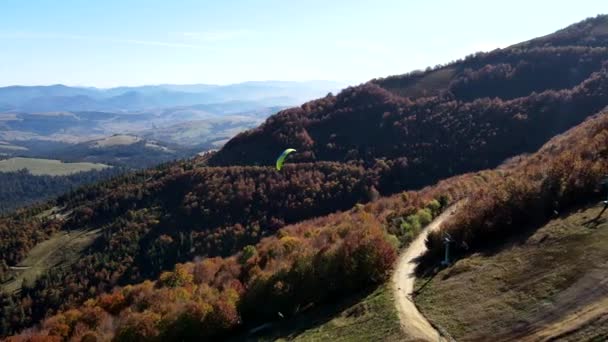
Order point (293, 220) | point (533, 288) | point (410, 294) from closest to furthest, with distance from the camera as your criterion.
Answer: point (533, 288)
point (410, 294)
point (293, 220)

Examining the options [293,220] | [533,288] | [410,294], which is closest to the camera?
[533,288]

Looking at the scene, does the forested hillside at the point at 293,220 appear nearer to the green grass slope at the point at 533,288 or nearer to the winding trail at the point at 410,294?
the winding trail at the point at 410,294

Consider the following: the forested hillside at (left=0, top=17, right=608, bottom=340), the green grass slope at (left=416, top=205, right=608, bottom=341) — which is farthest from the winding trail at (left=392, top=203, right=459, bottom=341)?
the forested hillside at (left=0, top=17, right=608, bottom=340)

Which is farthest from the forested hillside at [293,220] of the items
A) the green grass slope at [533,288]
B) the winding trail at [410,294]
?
the green grass slope at [533,288]

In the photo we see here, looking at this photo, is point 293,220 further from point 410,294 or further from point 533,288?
point 533,288

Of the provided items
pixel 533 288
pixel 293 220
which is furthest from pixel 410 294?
pixel 293 220

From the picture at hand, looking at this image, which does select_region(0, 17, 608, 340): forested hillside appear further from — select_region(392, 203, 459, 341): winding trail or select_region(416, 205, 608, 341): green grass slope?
select_region(416, 205, 608, 341): green grass slope

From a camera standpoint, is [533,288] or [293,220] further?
[293,220]
